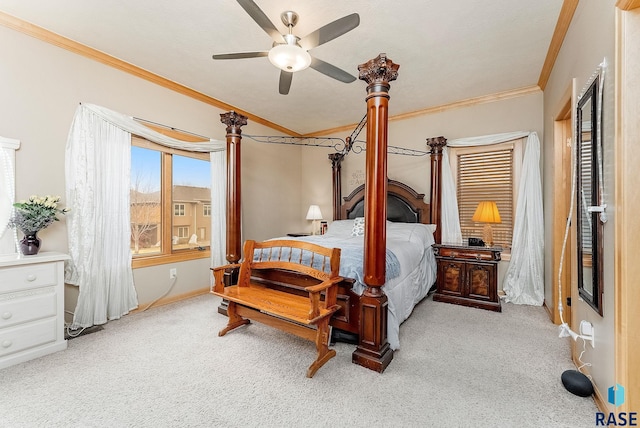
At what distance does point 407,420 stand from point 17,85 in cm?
398

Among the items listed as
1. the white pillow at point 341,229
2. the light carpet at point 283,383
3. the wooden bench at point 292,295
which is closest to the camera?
the light carpet at point 283,383

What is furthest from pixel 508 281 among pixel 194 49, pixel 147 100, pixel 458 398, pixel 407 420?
pixel 147 100

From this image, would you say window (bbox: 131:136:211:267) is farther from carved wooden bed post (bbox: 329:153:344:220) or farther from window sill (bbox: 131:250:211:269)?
carved wooden bed post (bbox: 329:153:344:220)

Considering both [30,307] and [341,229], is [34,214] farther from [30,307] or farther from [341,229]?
[341,229]

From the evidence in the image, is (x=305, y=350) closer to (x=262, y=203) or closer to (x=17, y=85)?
(x=262, y=203)

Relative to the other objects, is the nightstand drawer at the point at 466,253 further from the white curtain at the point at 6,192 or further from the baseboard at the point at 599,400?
the white curtain at the point at 6,192

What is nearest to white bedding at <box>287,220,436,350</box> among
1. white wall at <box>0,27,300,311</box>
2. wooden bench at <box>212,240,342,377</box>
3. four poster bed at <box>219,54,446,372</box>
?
four poster bed at <box>219,54,446,372</box>

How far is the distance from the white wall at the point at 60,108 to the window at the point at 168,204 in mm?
218

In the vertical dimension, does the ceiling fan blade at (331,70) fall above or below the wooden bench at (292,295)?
above

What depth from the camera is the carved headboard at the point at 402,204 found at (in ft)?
13.7

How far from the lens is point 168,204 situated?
364 centimetres

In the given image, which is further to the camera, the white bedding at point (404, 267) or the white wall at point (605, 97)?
the white bedding at point (404, 267)

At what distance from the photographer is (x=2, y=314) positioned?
206 centimetres

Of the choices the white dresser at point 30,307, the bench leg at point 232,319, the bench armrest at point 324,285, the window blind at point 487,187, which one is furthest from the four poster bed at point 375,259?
the white dresser at point 30,307
